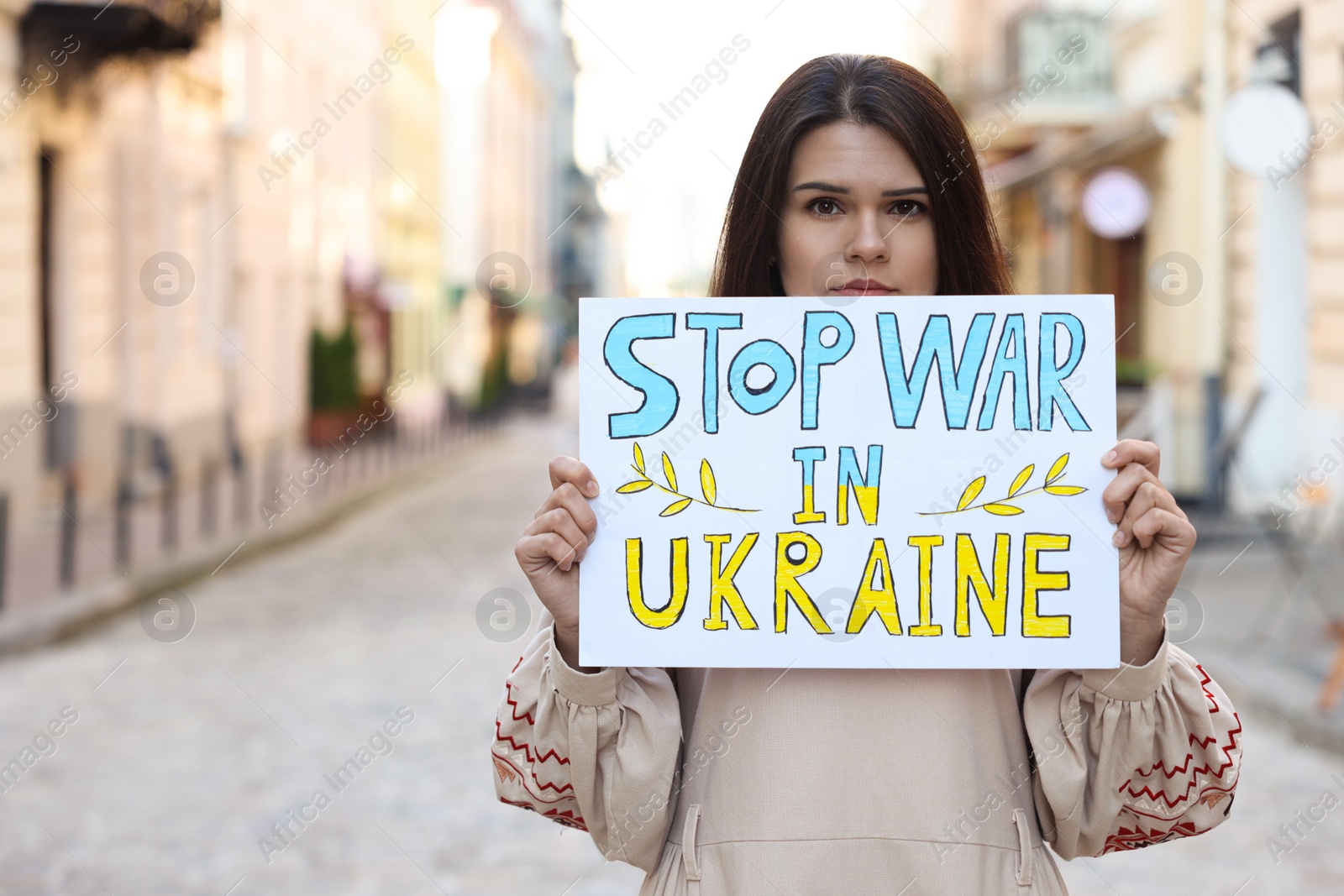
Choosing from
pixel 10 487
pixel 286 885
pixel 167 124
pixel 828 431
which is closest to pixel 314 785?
pixel 286 885

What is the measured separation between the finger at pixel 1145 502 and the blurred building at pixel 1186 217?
7761 millimetres

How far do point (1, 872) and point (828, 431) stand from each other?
13.3 ft

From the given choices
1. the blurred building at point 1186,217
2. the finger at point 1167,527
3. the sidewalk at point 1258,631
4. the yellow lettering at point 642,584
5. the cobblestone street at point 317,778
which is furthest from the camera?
the blurred building at point 1186,217

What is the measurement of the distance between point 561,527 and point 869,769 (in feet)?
1.63

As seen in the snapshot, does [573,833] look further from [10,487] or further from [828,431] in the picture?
[10,487]

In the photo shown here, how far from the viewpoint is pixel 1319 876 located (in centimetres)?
477

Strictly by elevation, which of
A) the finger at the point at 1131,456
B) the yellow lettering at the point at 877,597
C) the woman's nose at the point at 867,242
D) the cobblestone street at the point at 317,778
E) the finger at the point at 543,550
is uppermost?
the woman's nose at the point at 867,242

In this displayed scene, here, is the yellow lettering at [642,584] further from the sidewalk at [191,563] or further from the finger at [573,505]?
the sidewalk at [191,563]

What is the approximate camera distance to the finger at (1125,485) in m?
1.84

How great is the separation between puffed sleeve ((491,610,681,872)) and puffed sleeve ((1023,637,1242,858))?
1.62 feet

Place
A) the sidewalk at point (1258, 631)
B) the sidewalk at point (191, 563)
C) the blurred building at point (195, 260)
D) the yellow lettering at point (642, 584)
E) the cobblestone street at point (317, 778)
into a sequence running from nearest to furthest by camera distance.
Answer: the yellow lettering at point (642, 584), the cobblestone street at point (317, 778), the sidewalk at point (1258, 631), the sidewalk at point (191, 563), the blurred building at point (195, 260)

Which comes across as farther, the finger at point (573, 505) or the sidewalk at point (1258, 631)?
the sidewalk at point (1258, 631)

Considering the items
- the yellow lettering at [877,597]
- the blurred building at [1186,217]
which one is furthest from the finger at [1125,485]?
the blurred building at [1186,217]

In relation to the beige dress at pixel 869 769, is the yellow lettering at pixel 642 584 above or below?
above
